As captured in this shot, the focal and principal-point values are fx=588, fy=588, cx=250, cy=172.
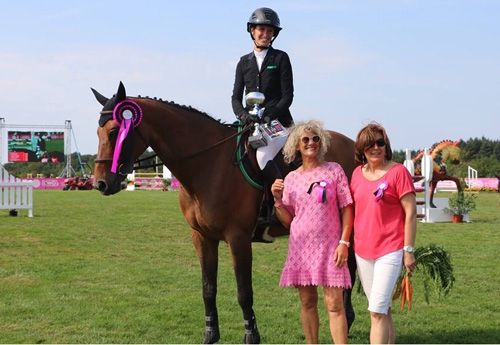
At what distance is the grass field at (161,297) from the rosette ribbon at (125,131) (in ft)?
5.97

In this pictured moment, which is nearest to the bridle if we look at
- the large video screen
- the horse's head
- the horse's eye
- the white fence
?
the horse's head

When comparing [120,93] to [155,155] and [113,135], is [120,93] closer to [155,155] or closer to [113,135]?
[113,135]

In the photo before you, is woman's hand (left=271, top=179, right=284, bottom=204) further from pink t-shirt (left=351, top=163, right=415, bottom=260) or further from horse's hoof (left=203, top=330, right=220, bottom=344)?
horse's hoof (left=203, top=330, right=220, bottom=344)

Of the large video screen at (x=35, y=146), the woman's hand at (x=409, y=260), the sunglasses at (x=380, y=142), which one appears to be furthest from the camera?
the large video screen at (x=35, y=146)

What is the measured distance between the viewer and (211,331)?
5.55 meters

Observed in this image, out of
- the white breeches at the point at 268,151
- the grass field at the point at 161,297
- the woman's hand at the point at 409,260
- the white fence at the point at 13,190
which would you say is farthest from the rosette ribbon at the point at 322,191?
the white fence at the point at 13,190

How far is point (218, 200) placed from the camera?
5.14m

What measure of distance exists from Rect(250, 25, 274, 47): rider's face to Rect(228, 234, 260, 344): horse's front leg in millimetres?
1902

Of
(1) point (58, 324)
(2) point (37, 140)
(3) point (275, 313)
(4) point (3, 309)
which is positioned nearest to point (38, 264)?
(4) point (3, 309)

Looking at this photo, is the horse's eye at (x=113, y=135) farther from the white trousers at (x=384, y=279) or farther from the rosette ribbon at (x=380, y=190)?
the white trousers at (x=384, y=279)

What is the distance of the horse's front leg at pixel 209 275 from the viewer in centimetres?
552

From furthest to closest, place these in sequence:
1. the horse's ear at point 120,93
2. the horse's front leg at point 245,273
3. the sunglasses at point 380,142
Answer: the horse's front leg at point 245,273, the horse's ear at point 120,93, the sunglasses at point 380,142

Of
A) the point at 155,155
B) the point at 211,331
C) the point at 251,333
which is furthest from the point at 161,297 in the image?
the point at 155,155

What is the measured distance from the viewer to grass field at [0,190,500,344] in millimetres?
5891
